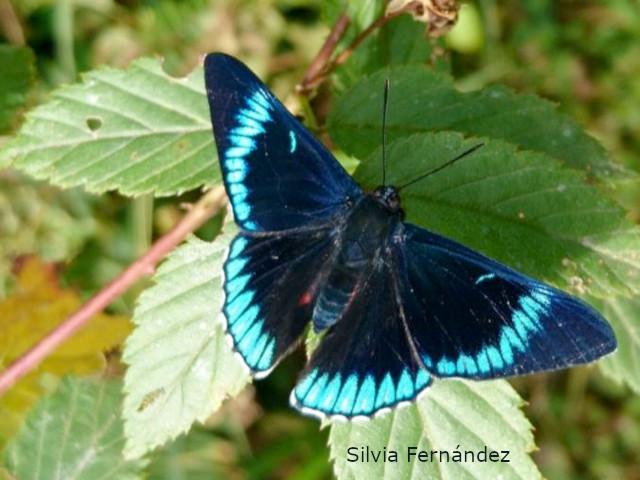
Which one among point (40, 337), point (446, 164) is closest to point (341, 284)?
point (446, 164)

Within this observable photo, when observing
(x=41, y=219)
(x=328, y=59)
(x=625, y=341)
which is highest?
(x=41, y=219)

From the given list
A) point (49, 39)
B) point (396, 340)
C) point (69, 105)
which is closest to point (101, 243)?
point (49, 39)

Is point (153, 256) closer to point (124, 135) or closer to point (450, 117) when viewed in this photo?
point (124, 135)

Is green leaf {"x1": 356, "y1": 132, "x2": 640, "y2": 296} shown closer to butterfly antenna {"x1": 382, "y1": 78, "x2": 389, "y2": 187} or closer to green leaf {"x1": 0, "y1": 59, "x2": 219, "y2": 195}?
butterfly antenna {"x1": 382, "y1": 78, "x2": 389, "y2": 187}

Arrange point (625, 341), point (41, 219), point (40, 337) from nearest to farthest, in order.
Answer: point (625, 341) < point (40, 337) < point (41, 219)

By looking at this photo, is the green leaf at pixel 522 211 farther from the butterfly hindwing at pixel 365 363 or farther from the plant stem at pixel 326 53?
the plant stem at pixel 326 53

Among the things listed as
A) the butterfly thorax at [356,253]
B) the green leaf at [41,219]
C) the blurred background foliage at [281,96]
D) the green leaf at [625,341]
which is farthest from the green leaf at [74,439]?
the green leaf at [625,341]

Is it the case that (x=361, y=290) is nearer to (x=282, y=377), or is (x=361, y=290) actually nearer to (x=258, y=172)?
(x=258, y=172)

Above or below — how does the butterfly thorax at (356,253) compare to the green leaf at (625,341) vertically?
below
